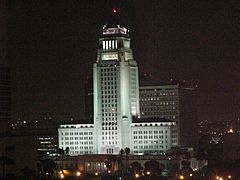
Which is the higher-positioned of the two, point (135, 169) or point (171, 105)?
point (171, 105)

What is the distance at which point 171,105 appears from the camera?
39969 millimetres

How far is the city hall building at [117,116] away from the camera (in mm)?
35812

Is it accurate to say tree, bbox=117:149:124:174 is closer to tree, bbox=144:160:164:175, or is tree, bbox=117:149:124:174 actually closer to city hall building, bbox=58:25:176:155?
tree, bbox=144:160:164:175

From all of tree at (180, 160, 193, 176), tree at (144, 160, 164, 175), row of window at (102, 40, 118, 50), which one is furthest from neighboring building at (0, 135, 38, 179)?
row of window at (102, 40, 118, 50)

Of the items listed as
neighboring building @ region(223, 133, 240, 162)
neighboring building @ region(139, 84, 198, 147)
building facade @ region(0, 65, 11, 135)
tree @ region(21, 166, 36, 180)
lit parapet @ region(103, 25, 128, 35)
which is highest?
lit parapet @ region(103, 25, 128, 35)

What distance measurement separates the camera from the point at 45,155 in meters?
35.8

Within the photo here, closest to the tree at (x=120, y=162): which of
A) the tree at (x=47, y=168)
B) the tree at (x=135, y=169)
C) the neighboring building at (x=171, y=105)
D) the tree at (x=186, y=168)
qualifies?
the tree at (x=135, y=169)

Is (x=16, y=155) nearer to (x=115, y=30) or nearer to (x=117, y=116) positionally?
(x=117, y=116)

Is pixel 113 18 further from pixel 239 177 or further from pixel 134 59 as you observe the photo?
pixel 239 177

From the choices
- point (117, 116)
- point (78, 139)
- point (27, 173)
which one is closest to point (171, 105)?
point (117, 116)

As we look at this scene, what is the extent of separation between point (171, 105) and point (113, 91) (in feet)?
15.3

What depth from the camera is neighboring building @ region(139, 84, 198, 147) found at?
3975cm

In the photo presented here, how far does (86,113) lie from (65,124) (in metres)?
7.09

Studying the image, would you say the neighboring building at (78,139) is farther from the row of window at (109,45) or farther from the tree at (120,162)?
the row of window at (109,45)
